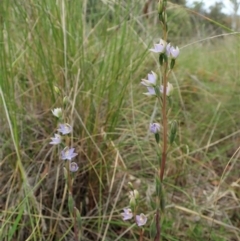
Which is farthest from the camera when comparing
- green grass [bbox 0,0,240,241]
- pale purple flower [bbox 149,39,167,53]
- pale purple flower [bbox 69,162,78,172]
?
green grass [bbox 0,0,240,241]

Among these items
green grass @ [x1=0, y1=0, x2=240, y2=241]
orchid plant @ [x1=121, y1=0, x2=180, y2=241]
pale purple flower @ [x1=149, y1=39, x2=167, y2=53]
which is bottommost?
green grass @ [x1=0, y1=0, x2=240, y2=241]

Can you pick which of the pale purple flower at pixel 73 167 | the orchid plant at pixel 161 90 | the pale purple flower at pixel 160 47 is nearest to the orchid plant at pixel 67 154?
the pale purple flower at pixel 73 167

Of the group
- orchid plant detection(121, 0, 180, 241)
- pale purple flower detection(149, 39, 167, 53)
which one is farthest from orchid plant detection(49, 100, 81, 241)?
pale purple flower detection(149, 39, 167, 53)

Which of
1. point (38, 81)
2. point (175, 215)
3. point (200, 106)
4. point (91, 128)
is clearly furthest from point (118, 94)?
point (200, 106)

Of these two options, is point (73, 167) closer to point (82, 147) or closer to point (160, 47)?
point (160, 47)

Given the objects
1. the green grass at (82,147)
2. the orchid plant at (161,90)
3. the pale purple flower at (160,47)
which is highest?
the pale purple flower at (160,47)

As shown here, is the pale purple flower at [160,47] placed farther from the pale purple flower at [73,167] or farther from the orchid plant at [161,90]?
the pale purple flower at [73,167]

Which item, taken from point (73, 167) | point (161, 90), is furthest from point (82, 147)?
point (161, 90)

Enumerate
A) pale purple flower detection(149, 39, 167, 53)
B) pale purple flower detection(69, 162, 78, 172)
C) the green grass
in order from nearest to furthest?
1. pale purple flower detection(149, 39, 167, 53)
2. pale purple flower detection(69, 162, 78, 172)
3. the green grass

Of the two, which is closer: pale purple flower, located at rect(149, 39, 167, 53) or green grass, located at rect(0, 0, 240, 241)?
pale purple flower, located at rect(149, 39, 167, 53)

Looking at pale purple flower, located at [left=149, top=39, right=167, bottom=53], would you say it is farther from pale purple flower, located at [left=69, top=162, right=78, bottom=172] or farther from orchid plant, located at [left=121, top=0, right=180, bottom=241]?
pale purple flower, located at [left=69, top=162, right=78, bottom=172]

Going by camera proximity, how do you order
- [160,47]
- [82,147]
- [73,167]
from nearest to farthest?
[160,47], [73,167], [82,147]

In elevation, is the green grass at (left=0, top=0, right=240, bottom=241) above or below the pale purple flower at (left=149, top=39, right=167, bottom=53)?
below
